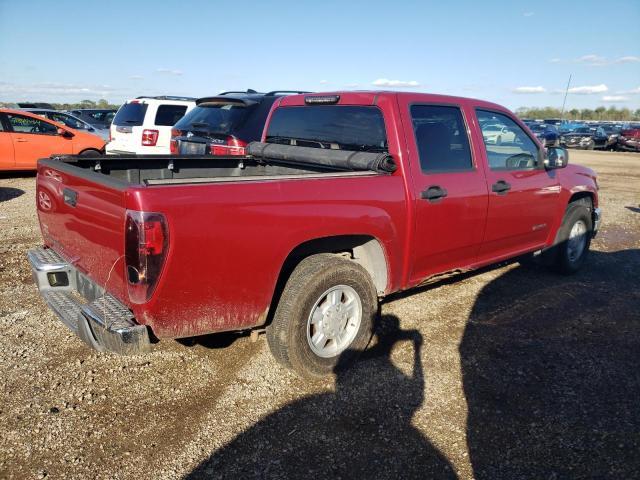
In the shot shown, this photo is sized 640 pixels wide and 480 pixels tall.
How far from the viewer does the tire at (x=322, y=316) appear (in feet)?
10.3

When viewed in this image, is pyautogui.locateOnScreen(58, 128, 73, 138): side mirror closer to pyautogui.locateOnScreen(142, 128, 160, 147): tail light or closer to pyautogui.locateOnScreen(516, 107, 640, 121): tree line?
pyautogui.locateOnScreen(142, 128, 160, 147): tail light

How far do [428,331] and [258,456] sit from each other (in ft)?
6.56

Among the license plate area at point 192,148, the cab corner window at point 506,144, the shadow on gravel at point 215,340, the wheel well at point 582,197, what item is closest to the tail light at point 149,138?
the license plate area at point 192,148

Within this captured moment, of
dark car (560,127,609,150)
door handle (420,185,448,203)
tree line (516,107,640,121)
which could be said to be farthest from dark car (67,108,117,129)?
tree line (516,107,640,121)

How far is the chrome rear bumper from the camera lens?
2.54 m

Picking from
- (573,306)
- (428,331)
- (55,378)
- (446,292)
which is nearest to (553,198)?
(573,306)

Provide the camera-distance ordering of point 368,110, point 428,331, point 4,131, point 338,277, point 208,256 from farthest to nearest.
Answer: point 4,131 → point 428,331 → point 368,110 → point 338,277 → point 208,256

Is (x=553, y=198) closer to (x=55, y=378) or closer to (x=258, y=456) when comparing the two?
(x=258, y=456)

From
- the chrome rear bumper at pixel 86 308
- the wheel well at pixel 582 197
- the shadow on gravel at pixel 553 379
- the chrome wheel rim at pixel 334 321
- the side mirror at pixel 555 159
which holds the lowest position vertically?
the shadow on gravel at pixel 553 379

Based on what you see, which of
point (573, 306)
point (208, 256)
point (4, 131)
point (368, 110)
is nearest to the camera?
point (208, 256)

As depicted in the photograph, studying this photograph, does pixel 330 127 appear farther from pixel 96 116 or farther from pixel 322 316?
pixel 96 116

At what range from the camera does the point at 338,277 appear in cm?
326

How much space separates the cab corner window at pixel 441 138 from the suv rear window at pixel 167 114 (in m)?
7.69

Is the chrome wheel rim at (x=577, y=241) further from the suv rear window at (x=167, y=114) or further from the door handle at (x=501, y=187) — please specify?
the suv rear window at (x=167, y=114)
